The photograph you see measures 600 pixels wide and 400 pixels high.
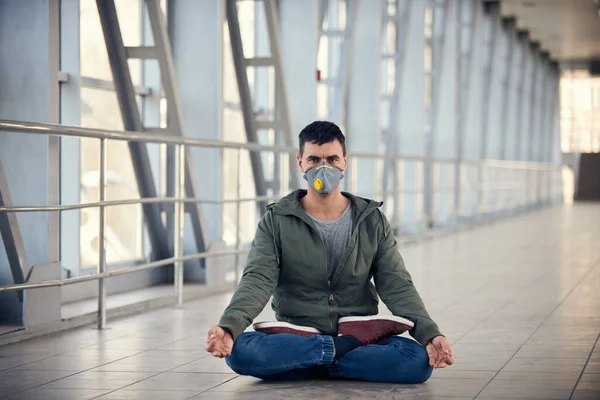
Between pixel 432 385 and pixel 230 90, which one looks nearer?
pixel 432 385

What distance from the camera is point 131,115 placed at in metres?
7.11

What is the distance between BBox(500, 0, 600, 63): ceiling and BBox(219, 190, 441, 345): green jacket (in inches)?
670

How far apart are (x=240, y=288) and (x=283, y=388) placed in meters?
0.37

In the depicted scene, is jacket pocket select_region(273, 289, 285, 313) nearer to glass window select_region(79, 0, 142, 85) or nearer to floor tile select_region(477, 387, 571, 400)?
floor tile select_region(477, 387, 571, 400)

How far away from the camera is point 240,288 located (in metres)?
3.66

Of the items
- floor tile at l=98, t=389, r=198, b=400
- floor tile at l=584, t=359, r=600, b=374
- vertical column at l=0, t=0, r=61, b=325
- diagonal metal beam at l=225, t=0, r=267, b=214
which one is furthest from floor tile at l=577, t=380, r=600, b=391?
diagonal metal beam at l=225, t=0, r=267, b=214

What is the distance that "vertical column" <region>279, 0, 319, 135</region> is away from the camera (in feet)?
31.4

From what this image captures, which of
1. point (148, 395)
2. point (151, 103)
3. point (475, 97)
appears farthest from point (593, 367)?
point (475, 97)

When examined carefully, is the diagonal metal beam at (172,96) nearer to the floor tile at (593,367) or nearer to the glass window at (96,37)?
the glass window at (96,37)

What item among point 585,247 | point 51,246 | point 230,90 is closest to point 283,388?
point 51,246

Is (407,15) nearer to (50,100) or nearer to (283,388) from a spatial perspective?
(50,100)

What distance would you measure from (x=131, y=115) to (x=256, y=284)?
367cm

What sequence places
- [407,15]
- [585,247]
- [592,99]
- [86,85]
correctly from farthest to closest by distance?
1. [592,99]
2. [407,15]
3. [585,247]
4. [86,85]

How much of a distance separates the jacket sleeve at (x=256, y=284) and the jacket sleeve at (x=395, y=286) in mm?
378
